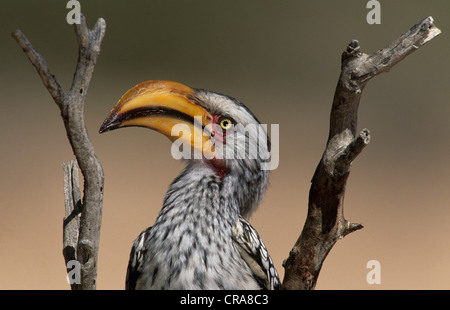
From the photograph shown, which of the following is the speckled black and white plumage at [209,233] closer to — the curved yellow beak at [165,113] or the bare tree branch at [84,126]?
the curved yellow beak at [165,113]

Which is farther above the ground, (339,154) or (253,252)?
(339,154)

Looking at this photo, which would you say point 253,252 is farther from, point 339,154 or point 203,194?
point 339,154

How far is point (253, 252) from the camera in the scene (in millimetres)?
1408

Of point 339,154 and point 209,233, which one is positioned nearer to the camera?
point 339,154

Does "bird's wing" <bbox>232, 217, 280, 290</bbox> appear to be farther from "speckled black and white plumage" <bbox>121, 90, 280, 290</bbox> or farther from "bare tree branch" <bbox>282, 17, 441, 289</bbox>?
"bare tree branch" <bbox>282, 17, 441, 289</bbox>

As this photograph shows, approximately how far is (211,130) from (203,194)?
0.45ft

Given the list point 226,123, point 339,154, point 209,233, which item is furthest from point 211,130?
point 339,154

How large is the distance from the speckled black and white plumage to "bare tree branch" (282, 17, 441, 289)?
0.41 feet

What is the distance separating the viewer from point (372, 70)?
46.8 inches

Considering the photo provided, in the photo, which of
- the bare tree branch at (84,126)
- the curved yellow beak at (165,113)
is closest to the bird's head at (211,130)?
the curved yellow beak at (165,113)

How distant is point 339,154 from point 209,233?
1.06 ft

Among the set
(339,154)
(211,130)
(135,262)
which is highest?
(211,130)

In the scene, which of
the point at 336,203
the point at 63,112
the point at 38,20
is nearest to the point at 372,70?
the point at 336,203
